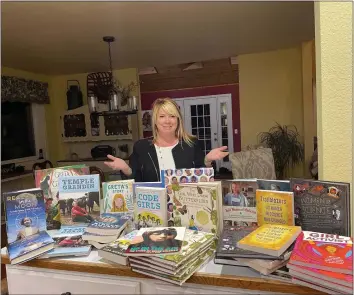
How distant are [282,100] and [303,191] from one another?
12.1ft

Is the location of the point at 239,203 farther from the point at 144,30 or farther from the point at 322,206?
the point at 144,30

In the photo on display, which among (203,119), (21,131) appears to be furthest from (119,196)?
(203,119)

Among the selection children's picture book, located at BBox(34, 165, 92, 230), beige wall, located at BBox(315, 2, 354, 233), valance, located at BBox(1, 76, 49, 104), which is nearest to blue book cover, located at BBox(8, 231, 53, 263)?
children's picture book, located at BBox(34, 165, 92, 230)

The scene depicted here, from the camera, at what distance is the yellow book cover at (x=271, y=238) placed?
0.92m

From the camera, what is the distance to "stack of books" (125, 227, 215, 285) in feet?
3.06

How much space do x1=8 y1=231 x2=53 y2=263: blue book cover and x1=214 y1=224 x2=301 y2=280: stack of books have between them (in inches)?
25.8

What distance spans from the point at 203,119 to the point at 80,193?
5.81 m

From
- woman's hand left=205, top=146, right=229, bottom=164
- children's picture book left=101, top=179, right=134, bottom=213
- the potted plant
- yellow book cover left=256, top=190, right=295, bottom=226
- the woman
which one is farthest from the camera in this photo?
the potted plant

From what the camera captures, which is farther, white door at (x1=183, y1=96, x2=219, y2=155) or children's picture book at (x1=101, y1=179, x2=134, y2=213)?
white door at (x1=183, y1=96, x2=219, y2=155)

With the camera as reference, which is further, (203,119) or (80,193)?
(203,119)

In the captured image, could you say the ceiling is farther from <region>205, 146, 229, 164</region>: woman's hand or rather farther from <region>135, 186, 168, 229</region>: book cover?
<region>135, 186, 168, 229</region>: book cover

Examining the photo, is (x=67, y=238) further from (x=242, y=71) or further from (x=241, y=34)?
(x=242, y=71)

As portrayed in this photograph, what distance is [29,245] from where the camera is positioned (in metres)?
1.17

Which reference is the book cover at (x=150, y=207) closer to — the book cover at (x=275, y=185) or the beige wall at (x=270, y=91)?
the book cover at (x=275, y=185)
